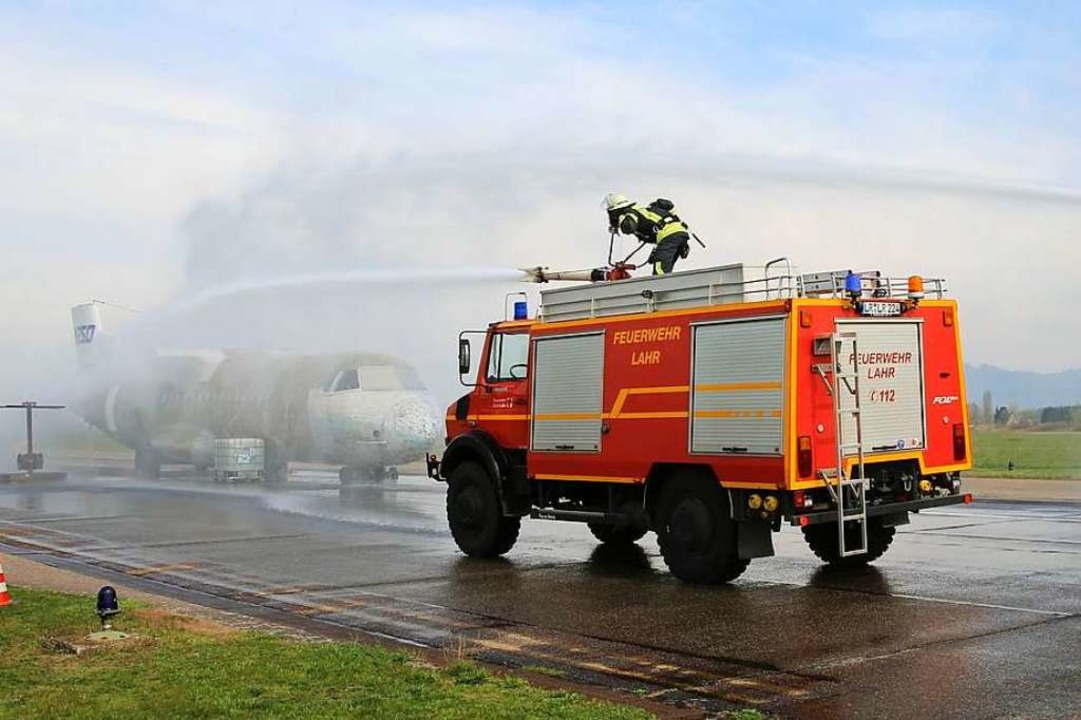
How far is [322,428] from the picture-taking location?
1211 inches

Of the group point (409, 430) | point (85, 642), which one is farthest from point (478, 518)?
point (409, 430)

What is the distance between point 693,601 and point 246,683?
17.8 ft

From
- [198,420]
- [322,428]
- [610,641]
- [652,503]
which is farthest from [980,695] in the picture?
[198,420]

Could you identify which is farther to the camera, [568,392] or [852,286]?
[568,392]

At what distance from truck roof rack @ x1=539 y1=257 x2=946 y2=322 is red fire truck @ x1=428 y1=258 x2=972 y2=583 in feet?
0.06

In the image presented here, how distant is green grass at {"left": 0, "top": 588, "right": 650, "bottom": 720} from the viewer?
24.6 ft

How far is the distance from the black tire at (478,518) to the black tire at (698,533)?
9.72ft

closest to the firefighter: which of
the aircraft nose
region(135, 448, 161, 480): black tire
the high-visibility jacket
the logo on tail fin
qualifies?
the high-visibility jacket

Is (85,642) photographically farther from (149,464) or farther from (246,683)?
(149,464)

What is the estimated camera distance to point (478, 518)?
16.2 m

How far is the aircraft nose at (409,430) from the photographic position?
2984cm

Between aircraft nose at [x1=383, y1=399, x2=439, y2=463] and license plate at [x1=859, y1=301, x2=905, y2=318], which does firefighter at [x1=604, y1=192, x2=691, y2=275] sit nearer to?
license plate at [x1=859, y1=301, x2=905, y2=318]

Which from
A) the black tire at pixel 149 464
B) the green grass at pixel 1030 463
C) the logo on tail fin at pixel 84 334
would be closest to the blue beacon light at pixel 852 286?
the green grass at pixel 1030 463

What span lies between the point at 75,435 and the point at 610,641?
4260cm
